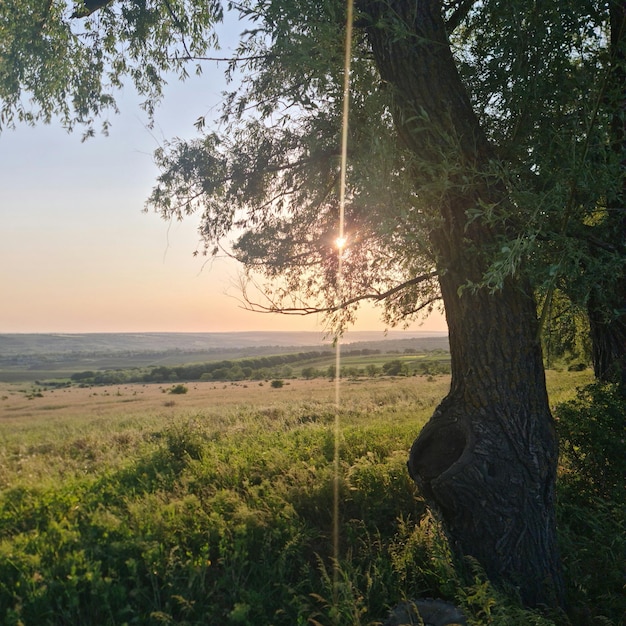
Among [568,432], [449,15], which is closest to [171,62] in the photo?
[449,15]

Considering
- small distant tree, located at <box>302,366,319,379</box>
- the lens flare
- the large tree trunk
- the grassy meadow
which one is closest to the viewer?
the grassy meadow

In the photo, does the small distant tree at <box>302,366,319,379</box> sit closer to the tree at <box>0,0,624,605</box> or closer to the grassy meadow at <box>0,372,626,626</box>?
the grassy meadow at <box>0,372,626,626</box>

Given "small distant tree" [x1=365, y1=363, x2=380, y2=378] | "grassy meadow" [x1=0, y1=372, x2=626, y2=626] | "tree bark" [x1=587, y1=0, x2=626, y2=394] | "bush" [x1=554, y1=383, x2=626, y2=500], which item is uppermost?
"tree bark" [x1=587, y1=0, x2=626, y2=394]

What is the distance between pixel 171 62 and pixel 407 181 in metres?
5.24

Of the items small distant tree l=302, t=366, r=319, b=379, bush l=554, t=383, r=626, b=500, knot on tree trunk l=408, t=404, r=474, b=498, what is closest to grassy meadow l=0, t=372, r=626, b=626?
bush l=554, t=383, r=626, b=500

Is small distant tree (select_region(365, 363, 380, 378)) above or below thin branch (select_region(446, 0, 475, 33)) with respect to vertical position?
below

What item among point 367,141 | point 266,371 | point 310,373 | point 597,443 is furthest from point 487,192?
point 266,371

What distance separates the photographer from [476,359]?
470 centimetres

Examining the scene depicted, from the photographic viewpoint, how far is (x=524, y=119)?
207 inches

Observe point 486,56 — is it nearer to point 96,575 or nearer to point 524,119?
point 524,119

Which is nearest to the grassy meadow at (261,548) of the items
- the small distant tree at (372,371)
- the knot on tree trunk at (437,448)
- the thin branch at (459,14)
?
the knot on tree trunk at (437,448)

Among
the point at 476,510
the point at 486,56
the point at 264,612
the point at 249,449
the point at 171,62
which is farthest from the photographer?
the point at 249,449

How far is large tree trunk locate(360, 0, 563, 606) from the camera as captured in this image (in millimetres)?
4473

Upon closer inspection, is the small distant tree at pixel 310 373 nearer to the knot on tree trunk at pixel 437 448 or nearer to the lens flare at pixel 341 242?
the lens flare at pixel 341 242
